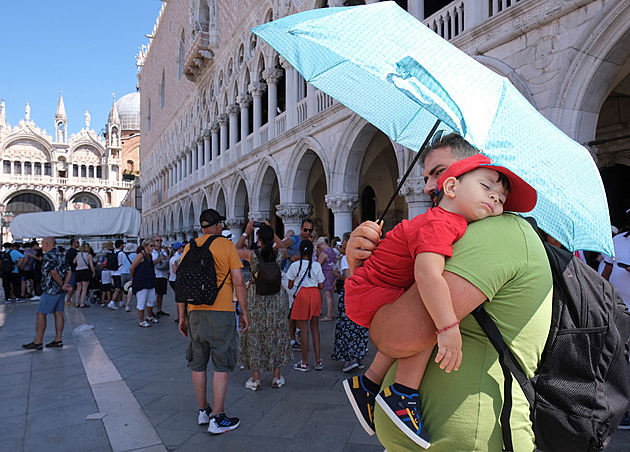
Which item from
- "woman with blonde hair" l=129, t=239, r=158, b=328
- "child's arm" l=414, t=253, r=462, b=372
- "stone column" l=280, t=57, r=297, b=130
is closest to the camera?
"child's arm" l=414, t=253, r=462, b=372

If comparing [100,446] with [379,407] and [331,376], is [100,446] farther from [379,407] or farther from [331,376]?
[379,407]

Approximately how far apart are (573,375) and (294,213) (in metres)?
12.5

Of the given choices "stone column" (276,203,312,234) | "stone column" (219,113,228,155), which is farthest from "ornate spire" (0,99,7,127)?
"stone column" (276,203,312,234)

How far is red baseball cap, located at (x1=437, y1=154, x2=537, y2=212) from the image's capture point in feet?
4.25

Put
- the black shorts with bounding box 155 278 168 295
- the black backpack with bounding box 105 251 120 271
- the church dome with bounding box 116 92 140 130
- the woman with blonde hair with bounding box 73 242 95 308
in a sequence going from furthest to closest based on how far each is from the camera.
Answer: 1. the church dome with bounding box 116 92 140 130
2. the woman with blonde hair with bounding box 73 242 95 308
3. the black backpack with bounding box 105 251 120 271
4. the black shorts with bounding box 155 278 168 295

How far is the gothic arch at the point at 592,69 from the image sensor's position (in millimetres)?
5301

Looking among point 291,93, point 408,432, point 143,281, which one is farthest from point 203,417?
point 291,93

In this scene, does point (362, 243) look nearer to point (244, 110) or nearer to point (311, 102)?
point (311, 102)

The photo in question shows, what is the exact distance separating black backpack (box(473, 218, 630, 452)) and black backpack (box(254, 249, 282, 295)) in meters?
3.31

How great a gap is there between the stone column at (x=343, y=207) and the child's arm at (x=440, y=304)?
9.86m

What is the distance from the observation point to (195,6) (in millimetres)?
22484

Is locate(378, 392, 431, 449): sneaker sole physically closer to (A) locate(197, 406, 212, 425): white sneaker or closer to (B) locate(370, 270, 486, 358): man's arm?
(B) locate(370, 270, 486, 358): man's arm

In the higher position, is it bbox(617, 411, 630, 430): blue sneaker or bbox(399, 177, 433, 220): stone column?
bbox(399, 177, 433, 220): stone column

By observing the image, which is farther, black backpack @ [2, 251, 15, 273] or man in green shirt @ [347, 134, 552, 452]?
black backpack @ [2, 251, 15, 273]
